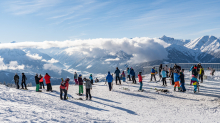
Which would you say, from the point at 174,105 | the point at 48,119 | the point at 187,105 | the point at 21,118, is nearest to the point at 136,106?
the point at 174,105

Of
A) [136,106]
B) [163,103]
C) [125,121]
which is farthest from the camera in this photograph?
[163,103]

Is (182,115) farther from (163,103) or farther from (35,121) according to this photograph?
(35,121)

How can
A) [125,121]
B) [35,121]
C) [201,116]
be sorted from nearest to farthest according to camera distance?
[35,121] → [125,121] → [201,116]

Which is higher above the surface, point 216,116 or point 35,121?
point 35,121

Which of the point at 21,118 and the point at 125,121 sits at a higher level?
the point at 21,118

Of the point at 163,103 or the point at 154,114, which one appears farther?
the point at 163,103

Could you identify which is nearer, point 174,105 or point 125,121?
point 125,121

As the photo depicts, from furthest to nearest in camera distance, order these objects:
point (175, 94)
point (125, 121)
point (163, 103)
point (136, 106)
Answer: point (175, 94) < point (163, 103) < point (136, 106) < point (125, 121)

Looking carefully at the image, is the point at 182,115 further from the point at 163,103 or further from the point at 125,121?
the point at 125,121

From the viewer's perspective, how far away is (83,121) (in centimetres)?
786

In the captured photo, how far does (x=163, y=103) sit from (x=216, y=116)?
12.2 ft

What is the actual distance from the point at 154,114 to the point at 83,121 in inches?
185

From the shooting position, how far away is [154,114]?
33.6ft

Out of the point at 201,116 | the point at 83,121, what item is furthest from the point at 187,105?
the point at 83,121
